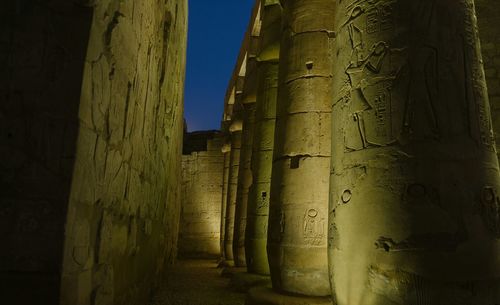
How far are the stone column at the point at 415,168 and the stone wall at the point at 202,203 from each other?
14.1 meters

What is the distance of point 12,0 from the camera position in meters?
2.29

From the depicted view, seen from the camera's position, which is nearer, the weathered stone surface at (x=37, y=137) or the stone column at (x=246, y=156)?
the weathered stone surface at (x=37, y=137)

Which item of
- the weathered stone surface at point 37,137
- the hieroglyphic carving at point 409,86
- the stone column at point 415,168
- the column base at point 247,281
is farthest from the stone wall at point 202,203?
the weathered stone surface at point 37,137

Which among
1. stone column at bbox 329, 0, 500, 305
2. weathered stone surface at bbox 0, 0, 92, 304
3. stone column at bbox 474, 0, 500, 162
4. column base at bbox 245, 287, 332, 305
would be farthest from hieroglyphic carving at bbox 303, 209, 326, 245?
stone column at bbox 474, 0, 500, 162

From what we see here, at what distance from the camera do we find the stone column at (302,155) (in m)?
4.75

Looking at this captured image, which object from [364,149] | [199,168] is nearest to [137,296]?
[364,149]

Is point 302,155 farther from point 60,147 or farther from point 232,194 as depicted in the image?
point 232,194

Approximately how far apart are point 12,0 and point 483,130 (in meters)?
3.19

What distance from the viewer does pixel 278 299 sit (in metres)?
4.47

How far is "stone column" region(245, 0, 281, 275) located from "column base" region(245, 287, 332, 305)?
2656 mm

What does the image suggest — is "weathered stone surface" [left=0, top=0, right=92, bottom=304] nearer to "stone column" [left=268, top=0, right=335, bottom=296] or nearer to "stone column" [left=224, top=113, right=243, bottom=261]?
"stone column" [left=268, top=0, right=335, bottom=296]

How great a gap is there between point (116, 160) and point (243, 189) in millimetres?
7610

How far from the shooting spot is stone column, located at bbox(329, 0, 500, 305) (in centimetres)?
236

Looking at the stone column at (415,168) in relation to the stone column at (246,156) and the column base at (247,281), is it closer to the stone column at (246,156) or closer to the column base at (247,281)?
the column base at (247,281)
